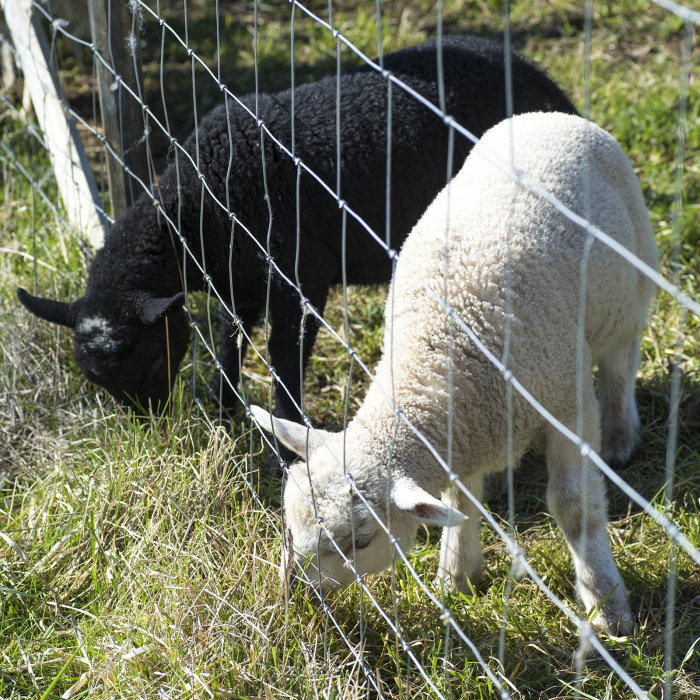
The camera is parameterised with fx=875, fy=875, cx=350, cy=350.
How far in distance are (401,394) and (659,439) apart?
1552 mm

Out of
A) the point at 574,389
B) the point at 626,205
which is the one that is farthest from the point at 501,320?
the point at 626,205

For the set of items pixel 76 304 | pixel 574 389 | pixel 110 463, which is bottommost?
pixel 110 463

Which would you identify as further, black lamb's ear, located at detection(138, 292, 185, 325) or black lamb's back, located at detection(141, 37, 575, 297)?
black lamb's back, located at detection(141, 37, 575, 297)

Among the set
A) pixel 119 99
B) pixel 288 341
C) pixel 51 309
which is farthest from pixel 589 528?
pixel 119 99

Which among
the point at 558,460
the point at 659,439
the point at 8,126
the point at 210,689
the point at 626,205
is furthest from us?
the point at 8,126

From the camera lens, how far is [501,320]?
101 inches

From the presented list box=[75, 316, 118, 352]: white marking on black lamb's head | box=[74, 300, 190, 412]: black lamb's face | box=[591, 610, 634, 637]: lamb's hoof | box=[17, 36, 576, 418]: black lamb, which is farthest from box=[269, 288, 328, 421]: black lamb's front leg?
box=[591, 610, 634, 637]: lamb's hoof

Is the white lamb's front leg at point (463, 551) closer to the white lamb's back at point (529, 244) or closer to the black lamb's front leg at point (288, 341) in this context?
the white lamb's back at point (529, 244)

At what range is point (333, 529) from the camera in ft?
8.16

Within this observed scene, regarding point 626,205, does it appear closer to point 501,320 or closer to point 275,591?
→ point 501,320

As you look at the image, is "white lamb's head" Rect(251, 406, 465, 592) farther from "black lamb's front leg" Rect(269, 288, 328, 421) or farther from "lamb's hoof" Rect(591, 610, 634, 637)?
"black lamb's front leg" Rect(269, 288, 328, 421)

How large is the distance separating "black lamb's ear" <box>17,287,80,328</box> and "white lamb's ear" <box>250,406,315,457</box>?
1.31 metres

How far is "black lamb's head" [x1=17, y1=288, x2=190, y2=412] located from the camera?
353 cm

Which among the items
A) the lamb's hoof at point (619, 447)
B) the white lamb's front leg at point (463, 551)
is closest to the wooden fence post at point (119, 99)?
the white lamb's front leg at point (463, 551)
